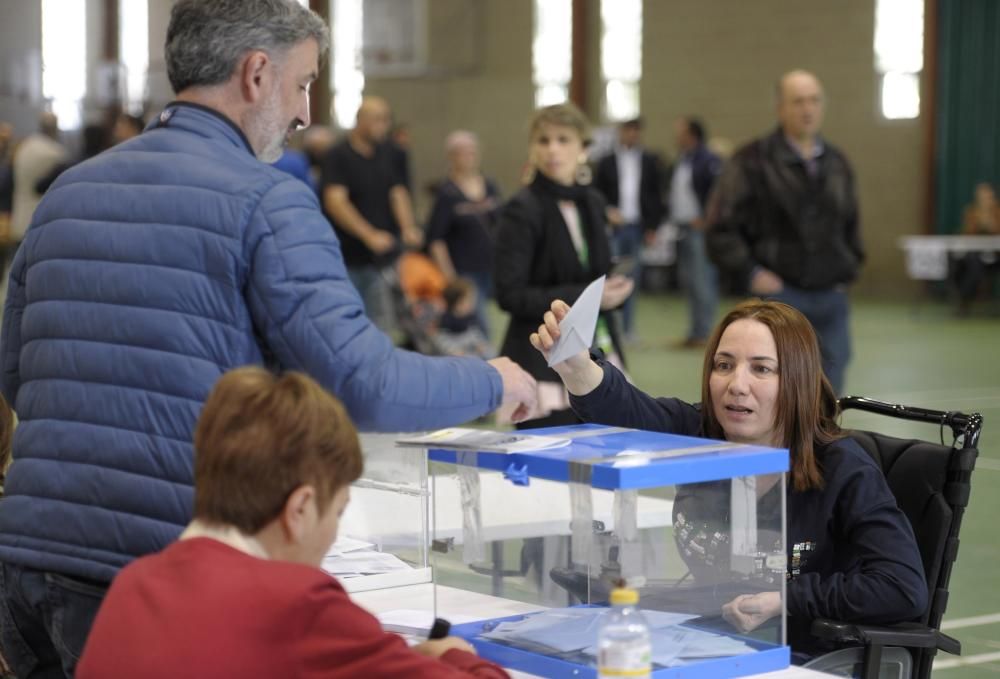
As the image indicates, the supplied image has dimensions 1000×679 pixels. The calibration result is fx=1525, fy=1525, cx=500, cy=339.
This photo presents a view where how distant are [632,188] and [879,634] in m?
11.6

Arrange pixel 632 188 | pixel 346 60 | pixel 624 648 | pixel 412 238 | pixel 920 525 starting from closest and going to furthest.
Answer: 1. pixel 624 648
2. pixel 920 525
3. pixel 412 238
4. pixel 632 188
5. pixel 346 60

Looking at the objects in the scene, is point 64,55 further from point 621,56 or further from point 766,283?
point 766,283

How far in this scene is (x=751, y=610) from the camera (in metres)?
2.35

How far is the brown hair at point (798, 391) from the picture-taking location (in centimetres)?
279

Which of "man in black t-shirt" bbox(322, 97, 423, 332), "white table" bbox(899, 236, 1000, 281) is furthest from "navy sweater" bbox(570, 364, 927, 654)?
"white table" bbox(899, 236, 1000, 281)

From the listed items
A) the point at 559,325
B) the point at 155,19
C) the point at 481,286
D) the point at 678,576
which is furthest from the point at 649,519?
the point at 155,19

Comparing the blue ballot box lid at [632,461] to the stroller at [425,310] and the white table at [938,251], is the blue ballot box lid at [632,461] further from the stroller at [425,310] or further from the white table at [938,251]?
the white table at [938,251]

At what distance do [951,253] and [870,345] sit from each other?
3.60 m

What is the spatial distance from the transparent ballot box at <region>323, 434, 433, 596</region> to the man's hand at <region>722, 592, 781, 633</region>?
0.64m

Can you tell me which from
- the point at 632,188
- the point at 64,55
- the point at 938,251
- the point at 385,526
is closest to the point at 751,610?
the point at 385,526

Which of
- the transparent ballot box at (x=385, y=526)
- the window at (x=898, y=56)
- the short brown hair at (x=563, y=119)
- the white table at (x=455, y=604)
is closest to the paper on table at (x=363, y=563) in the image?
the transparent ballot box at (x=385, y=526)

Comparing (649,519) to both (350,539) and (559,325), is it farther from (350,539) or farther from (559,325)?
(350,539)

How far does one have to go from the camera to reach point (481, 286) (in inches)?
411

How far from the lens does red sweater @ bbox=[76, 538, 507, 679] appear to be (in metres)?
1.70
